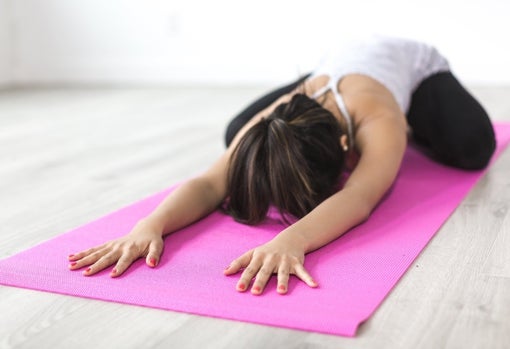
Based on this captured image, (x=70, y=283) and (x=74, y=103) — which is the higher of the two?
(x=70, y=283)

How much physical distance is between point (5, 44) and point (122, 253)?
3.69 metres

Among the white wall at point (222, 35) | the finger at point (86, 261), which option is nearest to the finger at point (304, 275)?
the finger at point (86, 261)

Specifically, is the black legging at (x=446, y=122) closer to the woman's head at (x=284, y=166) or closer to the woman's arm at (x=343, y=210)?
the woman's arm at (x=343, y=210)

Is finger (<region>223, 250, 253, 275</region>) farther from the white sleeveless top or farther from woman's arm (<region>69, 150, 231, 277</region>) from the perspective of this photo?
the white sleeveless top

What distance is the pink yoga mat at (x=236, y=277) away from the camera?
1.22 m

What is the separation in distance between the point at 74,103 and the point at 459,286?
316 centimetres

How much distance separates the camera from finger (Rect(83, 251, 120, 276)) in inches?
55.4

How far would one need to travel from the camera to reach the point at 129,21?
4.63 m

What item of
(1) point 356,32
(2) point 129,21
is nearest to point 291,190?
(1) point 356,32

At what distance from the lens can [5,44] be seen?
15.5 ft

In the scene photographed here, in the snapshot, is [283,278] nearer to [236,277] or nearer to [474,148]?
[236,277]

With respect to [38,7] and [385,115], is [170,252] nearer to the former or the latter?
[385,115]

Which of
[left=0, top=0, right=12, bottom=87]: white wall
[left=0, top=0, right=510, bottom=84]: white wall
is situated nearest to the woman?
[left=0, top=0, right=510, bottom=84]: white wall

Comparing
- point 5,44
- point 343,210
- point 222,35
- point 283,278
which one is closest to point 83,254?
point 283,278
